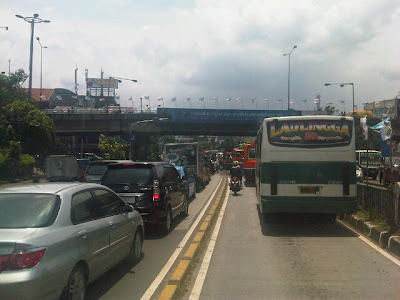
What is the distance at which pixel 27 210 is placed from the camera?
5.04 metres

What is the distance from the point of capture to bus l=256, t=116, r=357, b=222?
10.4 meters

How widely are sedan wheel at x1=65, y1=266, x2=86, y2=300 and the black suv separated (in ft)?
15.8

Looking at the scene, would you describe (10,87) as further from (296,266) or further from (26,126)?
(296,266)

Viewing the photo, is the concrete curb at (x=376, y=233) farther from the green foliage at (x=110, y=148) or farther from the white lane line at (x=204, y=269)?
the green foliage at (x=110, y=148)

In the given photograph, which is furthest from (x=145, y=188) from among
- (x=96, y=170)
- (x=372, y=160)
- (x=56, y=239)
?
(x=372, y=160)

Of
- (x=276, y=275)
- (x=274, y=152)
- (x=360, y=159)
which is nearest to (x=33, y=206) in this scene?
(x=276, y=275)

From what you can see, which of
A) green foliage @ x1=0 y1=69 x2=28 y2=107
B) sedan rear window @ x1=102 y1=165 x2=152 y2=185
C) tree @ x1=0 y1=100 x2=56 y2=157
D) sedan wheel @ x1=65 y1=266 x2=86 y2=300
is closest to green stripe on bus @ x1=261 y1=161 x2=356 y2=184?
sedan rear window @ x1=102 y1=165 x2=152 y2=185

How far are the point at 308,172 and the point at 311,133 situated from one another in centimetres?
100

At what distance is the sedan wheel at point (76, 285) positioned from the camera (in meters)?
4.77

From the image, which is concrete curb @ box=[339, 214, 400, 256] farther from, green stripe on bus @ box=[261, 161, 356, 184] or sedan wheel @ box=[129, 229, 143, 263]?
sedan wheel @ box=[129, 229, 143, 263]

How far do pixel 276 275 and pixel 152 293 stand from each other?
214 cm

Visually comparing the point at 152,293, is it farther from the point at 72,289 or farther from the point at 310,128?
the point at 310,128

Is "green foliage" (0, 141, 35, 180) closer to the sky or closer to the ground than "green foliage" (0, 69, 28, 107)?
closer to the ground

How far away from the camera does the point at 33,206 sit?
512cm
